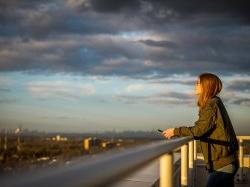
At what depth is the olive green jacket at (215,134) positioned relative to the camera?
3465mm

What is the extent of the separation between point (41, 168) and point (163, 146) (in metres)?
1.48

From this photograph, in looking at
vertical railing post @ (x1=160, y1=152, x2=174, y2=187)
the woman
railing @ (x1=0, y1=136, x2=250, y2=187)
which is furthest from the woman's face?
railing @ (x1=0, y1=136, x2=250, y2=187)

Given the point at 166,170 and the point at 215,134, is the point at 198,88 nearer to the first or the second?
the point at 215,134

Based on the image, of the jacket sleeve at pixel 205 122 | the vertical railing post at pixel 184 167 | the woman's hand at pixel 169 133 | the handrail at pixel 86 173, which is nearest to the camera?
the handrail at pixel 86 173

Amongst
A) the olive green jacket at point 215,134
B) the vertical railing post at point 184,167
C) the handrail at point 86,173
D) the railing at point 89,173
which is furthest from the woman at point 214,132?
Result: the handrail at point 86,173

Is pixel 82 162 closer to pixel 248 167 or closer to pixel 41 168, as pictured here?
pixel 41 168

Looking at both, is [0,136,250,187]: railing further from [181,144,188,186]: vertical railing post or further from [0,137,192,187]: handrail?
[181,144,188,186]: vertical railing post

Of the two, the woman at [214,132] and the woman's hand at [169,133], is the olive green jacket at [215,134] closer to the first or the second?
the woman at [214,132]

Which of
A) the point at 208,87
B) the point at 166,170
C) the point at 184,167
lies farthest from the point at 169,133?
the point at 166,170

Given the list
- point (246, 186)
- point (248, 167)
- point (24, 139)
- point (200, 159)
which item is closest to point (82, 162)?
point (24, 139)

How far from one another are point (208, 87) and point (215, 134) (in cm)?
36

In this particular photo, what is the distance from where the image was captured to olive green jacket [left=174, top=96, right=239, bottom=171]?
3465mm

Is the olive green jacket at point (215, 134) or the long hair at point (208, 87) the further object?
the long hair at point (208, 87)

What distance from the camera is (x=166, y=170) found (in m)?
2.43
